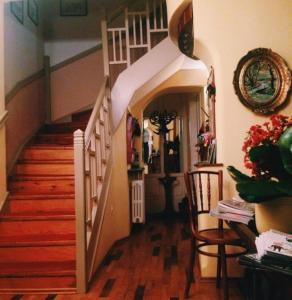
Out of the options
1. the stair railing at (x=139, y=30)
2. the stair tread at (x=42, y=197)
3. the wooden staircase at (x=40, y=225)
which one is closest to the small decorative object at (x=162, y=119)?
the stair railing at (x=139, y=30)

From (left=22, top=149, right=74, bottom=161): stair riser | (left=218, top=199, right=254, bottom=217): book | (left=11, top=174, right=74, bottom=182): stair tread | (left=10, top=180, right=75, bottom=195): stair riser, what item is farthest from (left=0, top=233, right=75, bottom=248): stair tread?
(left=218, top=199, right=254, bottom=217): book

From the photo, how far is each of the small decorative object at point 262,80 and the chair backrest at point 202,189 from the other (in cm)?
62

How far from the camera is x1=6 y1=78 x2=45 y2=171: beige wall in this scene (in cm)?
410

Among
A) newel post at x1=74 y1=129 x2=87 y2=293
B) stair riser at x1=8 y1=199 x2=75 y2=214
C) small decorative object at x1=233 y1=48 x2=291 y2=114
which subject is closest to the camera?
small decorative object at x1=233 y1=48 x2=291 y2=114

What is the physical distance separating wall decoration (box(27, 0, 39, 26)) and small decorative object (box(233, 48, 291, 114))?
3.71 m

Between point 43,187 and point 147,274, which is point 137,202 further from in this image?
point 147,274

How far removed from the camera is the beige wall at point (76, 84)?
5512 millimetres

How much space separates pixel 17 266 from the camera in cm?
287

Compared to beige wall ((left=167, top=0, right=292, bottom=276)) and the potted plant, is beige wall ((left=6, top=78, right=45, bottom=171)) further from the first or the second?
the potted plant

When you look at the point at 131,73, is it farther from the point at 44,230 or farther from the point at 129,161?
the point at 44,230

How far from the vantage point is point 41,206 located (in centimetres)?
349

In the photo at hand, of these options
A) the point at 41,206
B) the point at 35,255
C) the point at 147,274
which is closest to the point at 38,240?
the point at 35,255

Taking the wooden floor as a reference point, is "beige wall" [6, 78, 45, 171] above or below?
above

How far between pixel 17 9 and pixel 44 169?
7.41 feet
